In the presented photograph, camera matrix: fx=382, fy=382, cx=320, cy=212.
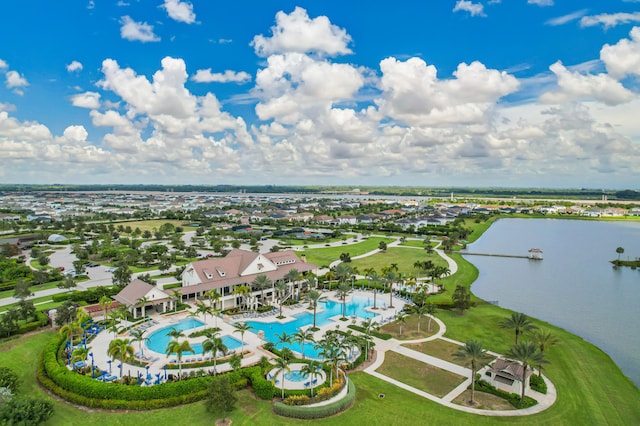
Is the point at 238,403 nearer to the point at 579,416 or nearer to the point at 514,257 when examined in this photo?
the point at 579,416

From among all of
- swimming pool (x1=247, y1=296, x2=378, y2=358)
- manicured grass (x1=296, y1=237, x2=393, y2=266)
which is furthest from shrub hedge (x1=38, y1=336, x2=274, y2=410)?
manicured grass (x1=296, y1=237, x2=393, y2=266)

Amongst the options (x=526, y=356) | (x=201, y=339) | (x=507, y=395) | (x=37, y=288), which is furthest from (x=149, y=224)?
(x=526, y=356)

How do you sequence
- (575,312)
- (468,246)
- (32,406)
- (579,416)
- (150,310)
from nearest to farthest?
(32,406) → (579,416) → (150,310) → (575,312) → (468,246)

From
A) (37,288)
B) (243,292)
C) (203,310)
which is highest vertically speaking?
(243,292)

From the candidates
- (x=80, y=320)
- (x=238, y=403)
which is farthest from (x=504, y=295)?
(x=80, y=320)

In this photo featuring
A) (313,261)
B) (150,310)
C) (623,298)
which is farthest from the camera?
(313,261)

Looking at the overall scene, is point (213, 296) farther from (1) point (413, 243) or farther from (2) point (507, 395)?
(1) point (413, 243)

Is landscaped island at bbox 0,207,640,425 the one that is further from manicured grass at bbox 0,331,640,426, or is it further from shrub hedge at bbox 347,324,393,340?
shrub hedge at bbox 347,324,393,340
